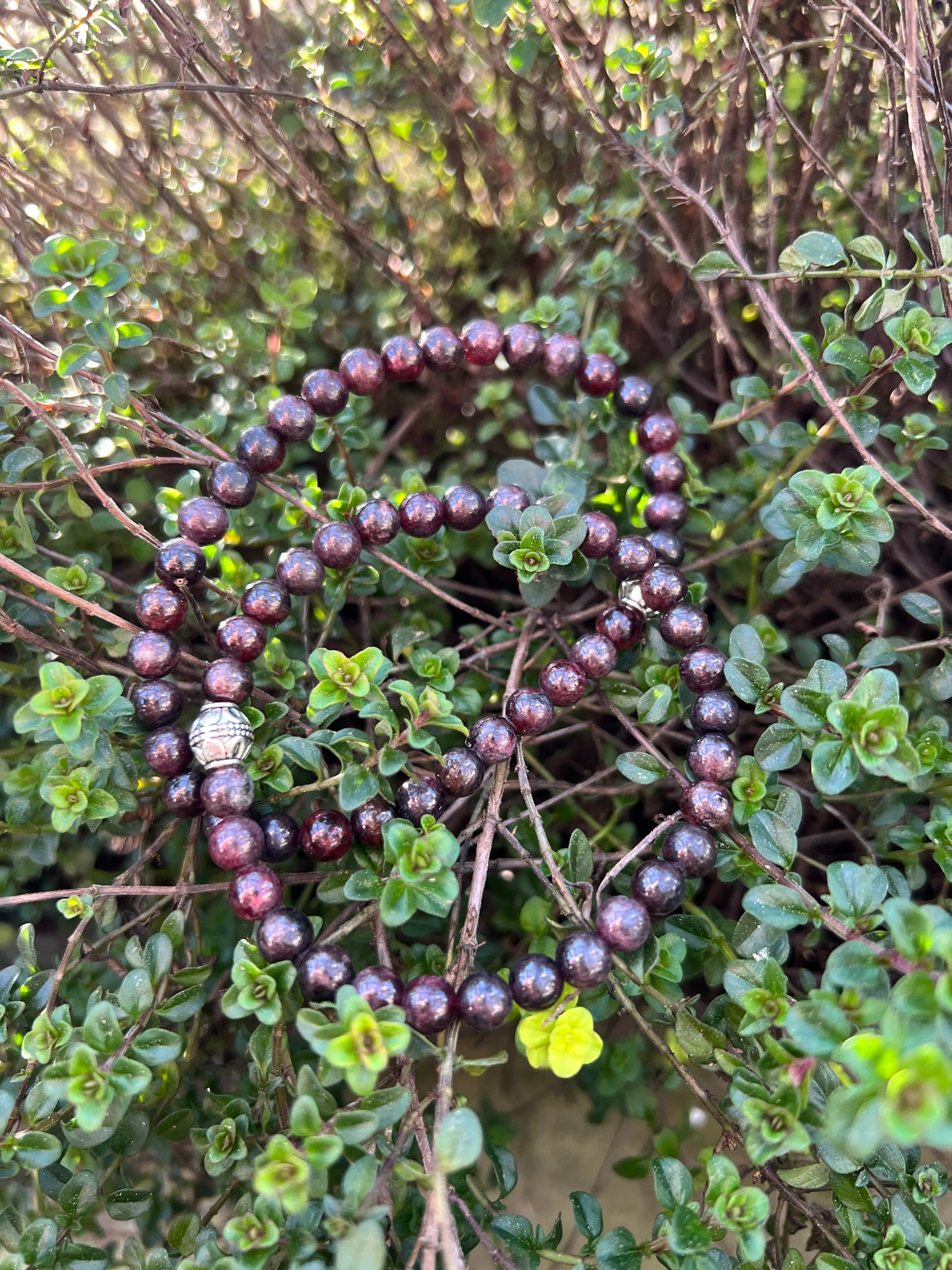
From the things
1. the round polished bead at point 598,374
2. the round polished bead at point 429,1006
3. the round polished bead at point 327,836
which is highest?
the round polished bead at point 598,374

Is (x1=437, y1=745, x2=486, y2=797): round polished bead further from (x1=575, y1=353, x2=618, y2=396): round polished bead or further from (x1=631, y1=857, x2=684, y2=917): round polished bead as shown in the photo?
(x1=575, y1=353, x2=618, y2=396): round polished bead

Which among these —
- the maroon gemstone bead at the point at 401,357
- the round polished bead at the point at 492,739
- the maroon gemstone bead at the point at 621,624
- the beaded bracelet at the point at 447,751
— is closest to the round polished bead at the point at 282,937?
the beaded bracelet at the point at 447,751

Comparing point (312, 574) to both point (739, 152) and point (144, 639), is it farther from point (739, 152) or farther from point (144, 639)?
point (739, 152)

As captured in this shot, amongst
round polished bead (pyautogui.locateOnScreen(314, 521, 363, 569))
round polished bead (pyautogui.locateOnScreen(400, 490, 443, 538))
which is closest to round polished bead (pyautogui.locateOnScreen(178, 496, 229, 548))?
round polished bead (pyautogui.locateOnScreen(314, 521, 363, 569))

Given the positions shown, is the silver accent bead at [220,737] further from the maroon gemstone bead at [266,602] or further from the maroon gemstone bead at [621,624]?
the maroon gemstone bead at [621,624]

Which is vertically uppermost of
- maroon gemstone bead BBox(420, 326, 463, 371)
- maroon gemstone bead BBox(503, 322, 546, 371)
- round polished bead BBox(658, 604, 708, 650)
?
maroon gemstone bead BBox(420, 326, 463, 371)

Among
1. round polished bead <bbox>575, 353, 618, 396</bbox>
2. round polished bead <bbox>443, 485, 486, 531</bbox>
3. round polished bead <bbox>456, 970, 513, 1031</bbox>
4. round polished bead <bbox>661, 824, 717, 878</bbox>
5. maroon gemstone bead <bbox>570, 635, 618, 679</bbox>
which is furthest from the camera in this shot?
round polished bead <bbox>575, 353, 618, 396</bbox>

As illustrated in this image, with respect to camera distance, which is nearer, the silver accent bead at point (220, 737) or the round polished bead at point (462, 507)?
the silver accent bead at point (220, 737)
